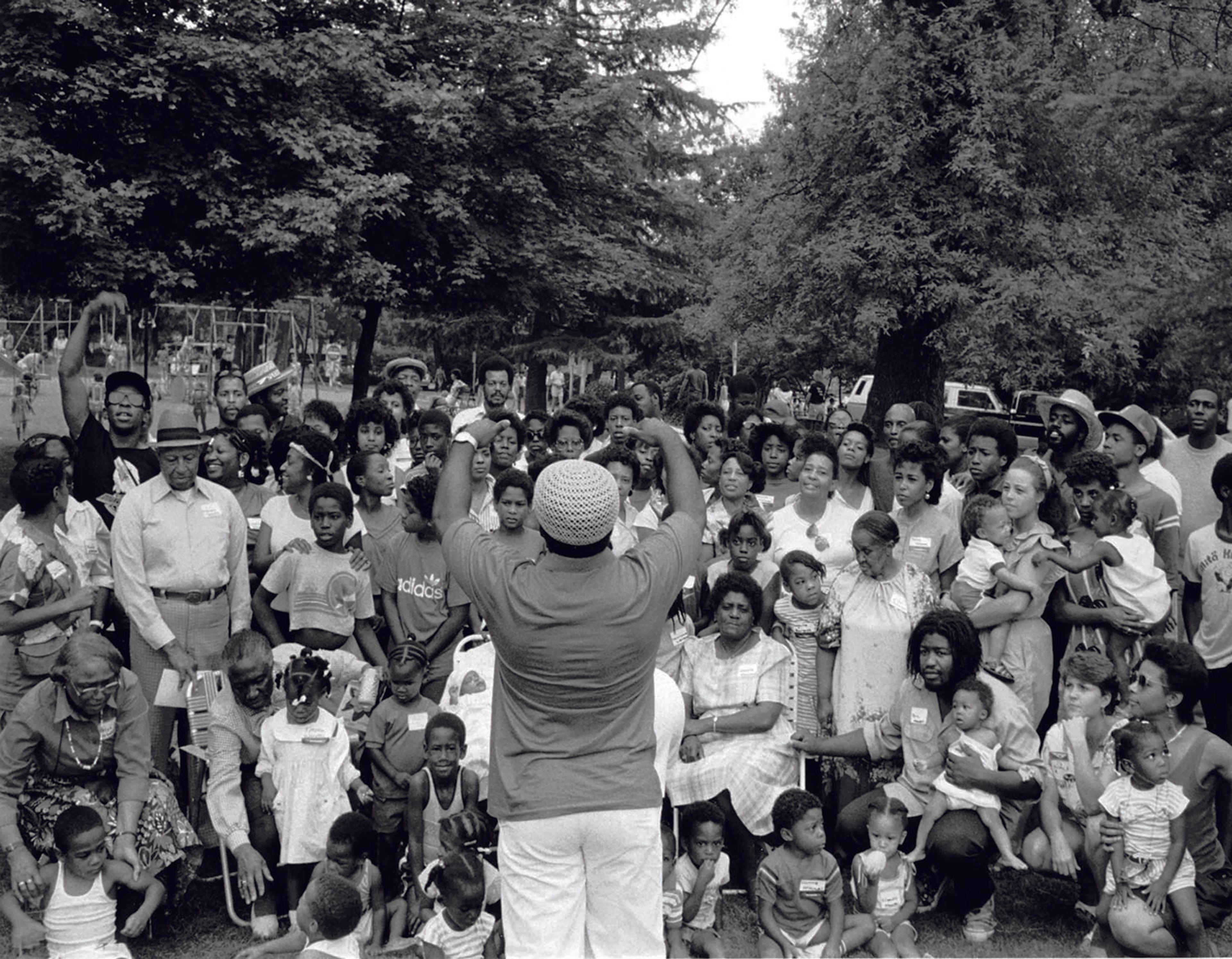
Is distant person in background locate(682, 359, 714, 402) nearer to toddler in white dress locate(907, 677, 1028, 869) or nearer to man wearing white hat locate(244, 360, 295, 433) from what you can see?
man wearing white hat locate(244, 360, 295, 433)

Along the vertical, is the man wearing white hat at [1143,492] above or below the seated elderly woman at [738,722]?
above

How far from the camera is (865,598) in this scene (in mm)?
A: 5422

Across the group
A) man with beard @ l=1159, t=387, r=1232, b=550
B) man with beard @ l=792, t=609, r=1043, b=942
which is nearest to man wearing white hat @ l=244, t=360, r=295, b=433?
man with beard @ l=792, t=609, r=1043, b=942

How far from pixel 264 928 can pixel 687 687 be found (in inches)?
83.0

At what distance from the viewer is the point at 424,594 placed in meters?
5.95

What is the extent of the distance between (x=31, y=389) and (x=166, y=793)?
80.3ft

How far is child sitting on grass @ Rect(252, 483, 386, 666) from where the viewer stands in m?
5.60

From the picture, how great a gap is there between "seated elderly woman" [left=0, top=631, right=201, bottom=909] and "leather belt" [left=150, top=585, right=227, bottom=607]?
417 millimetres

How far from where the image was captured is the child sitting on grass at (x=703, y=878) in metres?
4.64

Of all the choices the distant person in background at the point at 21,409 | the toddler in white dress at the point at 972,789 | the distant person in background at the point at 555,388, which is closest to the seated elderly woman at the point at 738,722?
the toddler in white dress at the point at 972,789

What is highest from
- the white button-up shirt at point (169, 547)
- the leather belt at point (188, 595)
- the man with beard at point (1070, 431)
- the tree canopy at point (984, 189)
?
the tree canopy at point (984, 189)

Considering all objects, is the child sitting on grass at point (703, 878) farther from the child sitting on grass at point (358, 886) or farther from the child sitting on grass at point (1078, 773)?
the child sitting on grass at point (1078, 773)

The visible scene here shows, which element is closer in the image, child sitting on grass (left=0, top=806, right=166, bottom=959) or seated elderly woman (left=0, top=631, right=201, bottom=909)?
child sitting on grass (left=0, top=806, right=166, bottom=959)

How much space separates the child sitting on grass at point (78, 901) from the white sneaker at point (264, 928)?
440 millimetres
